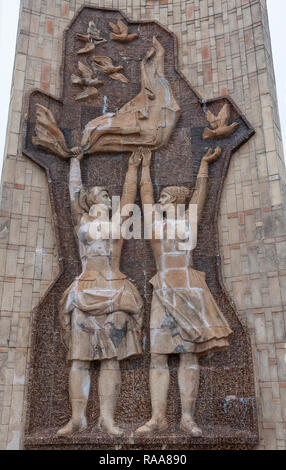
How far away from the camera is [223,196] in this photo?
7359mm

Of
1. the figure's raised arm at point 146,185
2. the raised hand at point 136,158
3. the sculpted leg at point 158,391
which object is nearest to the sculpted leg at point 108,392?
the sculpted leg at point 158,391

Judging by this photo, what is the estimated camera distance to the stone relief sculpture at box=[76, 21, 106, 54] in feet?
27.6

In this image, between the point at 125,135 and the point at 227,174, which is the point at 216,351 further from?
the point at 125,135

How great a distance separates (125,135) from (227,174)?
5.86ft

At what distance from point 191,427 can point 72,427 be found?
60.8 inches

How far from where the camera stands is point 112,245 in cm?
700

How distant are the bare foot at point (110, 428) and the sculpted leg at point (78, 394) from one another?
8.4 inches

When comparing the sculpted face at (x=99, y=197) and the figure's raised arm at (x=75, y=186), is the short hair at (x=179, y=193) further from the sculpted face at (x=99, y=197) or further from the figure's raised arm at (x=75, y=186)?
the figure's raised arm at (x=75, y=186)

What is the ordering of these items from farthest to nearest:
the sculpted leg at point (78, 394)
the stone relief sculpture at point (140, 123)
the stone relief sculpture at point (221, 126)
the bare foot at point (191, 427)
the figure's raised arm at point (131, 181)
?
the stone relief sculpture at point (140, 123), the stone relief sculpture at point (221, 126), the figure's raised arm at point (131, 181), the sculpted leg at point (78, 394), the bare foot at point (191, 427)

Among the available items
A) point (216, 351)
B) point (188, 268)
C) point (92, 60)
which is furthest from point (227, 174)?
point (92, 60)

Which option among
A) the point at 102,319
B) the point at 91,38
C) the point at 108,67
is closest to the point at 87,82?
the point at 108,67

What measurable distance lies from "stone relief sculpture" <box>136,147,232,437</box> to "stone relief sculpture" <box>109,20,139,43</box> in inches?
154

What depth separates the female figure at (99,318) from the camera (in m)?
6.32

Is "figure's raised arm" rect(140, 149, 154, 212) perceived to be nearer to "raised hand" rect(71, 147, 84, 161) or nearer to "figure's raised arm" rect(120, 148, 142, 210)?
"figure's raised arm" rect(120, 148, 142, 210)
